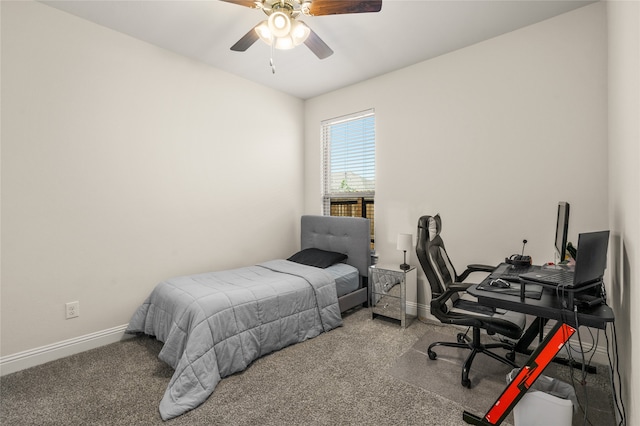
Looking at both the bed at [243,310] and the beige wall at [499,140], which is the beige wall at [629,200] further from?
the bed at [243,310]

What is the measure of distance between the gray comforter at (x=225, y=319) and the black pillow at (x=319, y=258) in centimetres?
29

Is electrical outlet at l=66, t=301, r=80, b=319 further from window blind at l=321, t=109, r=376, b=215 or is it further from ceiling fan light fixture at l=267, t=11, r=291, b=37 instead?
window blind at l=321, t=109, r=376, b=215

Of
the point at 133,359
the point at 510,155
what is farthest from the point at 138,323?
the point at 510,155

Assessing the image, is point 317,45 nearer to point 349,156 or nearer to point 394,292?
point 349,156

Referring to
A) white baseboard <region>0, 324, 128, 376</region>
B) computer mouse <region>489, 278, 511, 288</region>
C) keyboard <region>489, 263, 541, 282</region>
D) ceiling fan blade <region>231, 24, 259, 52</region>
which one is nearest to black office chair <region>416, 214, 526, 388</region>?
keyboard <region>489, 263, 541, 282</region>

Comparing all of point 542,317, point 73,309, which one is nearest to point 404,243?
point 542,317

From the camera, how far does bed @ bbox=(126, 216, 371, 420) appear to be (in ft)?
6.58

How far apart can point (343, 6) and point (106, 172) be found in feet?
7.75

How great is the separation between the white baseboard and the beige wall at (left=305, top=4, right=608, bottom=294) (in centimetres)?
287

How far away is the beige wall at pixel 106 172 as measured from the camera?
229cm

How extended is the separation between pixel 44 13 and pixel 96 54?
38 cm

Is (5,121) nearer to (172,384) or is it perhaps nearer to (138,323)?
(138,323)

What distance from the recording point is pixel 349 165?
13.4ft

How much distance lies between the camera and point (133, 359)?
96.4 inches
